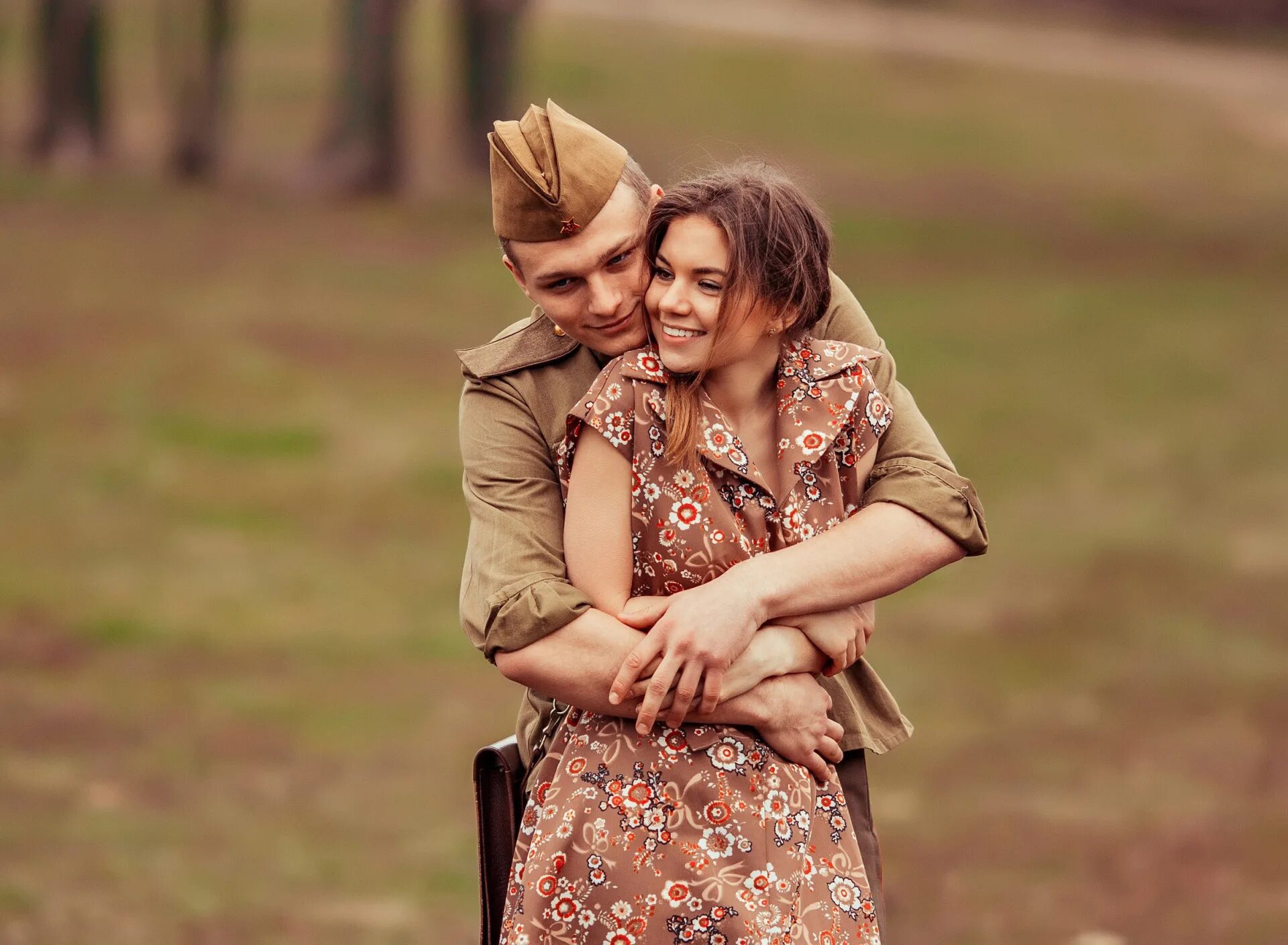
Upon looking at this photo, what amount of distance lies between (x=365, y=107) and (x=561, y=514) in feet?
55.2

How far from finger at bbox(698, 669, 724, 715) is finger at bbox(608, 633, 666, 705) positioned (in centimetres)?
9

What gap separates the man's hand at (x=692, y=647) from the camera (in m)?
2.95

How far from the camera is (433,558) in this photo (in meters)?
11.0

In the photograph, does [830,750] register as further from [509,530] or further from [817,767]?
[509,530]

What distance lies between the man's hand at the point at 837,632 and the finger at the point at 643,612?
0.21 meters

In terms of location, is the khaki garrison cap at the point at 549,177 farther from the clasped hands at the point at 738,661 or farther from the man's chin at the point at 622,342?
the clasped hands at the point at 738,661

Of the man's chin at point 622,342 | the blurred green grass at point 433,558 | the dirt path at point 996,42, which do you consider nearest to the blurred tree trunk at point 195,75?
the blurred green grass at point 433,558

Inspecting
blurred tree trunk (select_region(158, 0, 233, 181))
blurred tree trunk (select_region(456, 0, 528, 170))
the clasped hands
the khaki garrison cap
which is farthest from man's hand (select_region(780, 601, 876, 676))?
blurred tree trunk (select_region(456, 0, 528, 170))

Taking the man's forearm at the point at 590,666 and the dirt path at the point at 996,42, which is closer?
the man's forearm at the point at 590,666

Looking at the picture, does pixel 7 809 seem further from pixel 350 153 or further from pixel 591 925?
pixel 350 153

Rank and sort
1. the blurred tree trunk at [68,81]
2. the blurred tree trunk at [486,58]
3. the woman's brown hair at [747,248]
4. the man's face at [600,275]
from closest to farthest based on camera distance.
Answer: the woman's brown hair at [747,248] → the man's face at [600,275] → the blurred tree trunk at [68,81] → the blurred tree trunk at [486,58]

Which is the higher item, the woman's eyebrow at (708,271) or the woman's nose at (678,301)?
the woman's eyebrow at (708,271)

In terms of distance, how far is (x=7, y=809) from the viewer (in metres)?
7.52

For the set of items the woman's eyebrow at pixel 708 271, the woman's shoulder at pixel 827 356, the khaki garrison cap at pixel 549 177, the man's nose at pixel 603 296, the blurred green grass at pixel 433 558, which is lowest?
the blurred green grass at pixel 433 558
